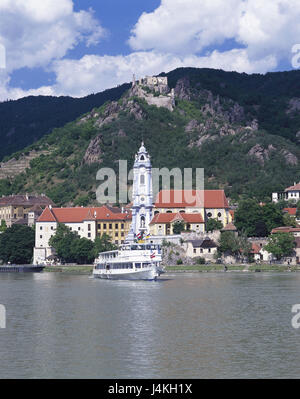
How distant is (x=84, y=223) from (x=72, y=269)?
24260 mm

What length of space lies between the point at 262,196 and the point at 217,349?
Result: 12824 cm

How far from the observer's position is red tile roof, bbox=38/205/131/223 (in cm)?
15725

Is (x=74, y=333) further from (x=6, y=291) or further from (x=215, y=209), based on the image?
(x=215, y=209)

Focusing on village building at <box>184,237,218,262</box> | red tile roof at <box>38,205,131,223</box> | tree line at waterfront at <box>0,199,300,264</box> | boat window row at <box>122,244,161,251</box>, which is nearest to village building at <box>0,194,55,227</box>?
red tile roof at <box>38,205,131,223</box>

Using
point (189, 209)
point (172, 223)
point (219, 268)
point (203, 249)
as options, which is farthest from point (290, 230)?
point (189, 209)

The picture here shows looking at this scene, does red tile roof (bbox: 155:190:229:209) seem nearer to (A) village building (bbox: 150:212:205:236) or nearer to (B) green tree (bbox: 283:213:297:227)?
(A) village building (bbox: 150:212:205:236)

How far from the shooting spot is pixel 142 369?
127ft

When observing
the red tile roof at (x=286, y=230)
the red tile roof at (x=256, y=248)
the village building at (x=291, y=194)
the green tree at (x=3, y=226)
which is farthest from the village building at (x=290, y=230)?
the green tree at (x=3, y=226)

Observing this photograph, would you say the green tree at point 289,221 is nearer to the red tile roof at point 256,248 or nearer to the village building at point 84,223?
the red tile roof at point 256,248

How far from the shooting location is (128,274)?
340 feet

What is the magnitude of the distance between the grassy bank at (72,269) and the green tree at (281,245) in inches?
1129

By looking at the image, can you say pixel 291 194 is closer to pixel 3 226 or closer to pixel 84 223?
pixel 84 223
